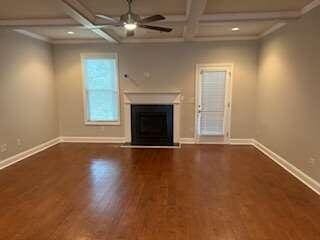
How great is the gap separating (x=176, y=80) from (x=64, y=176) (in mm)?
3765

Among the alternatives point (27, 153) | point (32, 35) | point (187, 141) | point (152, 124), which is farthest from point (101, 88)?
point (187, 141)

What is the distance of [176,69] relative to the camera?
6.83 m

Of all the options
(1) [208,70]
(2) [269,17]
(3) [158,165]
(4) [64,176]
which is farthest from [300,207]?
(1) [208,70]

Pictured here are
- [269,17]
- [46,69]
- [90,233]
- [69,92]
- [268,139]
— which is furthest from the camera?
[69,92]

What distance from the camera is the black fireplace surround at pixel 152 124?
6.92 metres

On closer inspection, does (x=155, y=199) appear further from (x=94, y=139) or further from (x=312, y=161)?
(x=94, y=139)

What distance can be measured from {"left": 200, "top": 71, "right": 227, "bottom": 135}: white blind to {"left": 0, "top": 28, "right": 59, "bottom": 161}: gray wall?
4.06m

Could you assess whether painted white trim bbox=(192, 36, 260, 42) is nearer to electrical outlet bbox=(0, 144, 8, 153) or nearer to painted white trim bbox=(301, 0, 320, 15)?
painted white trim bbox=(301, 0, 320, 15)

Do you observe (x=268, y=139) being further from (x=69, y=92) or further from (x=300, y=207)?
(x=69, y=92)

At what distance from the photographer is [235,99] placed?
6.78 m

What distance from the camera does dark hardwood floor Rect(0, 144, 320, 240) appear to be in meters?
2.86

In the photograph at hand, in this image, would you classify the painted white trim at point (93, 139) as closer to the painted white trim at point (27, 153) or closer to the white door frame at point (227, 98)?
the painted white trim at point (27, 153)

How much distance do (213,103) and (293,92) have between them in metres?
2.38

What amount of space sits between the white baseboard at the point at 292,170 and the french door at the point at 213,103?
43.8 inches
